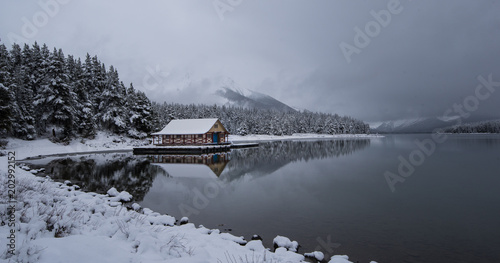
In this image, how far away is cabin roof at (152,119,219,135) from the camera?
47969mm

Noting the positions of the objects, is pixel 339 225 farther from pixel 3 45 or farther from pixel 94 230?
pixel 3 45

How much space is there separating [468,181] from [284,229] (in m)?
16.1

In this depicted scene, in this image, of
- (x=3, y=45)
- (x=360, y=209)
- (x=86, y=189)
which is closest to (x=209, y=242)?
(x=360, y=209)

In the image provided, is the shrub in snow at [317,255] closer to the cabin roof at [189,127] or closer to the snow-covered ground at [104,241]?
the snow-covered ground at [104,241]

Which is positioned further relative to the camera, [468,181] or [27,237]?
[468,181]

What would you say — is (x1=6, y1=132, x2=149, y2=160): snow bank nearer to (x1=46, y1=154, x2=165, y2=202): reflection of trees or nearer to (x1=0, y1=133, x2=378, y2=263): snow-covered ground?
(x1=46, y1=154, x2=165, y2=202): reflection of trees

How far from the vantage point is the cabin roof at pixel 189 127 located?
4797 cm

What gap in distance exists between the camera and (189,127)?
49531mm

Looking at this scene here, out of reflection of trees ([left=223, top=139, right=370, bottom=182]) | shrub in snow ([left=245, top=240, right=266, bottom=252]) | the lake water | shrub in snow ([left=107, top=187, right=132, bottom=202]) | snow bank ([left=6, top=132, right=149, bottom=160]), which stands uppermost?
snow bank ([left=6, top=132, right=149, bottom=160])

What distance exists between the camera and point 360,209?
12.0 m

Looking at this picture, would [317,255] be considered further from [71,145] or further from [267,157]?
[71,145]

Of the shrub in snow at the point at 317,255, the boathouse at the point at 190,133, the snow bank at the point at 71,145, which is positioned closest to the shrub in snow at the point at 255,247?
the shrub in snow at the point at 317,255

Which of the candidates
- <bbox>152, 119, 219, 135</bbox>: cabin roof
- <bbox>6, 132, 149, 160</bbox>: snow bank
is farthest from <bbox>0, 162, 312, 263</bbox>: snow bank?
<bbox>152, 119, 219, 135</bbox>: cabin roof

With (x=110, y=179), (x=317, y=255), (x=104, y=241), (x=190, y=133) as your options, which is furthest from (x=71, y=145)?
(x=317, y=255)
